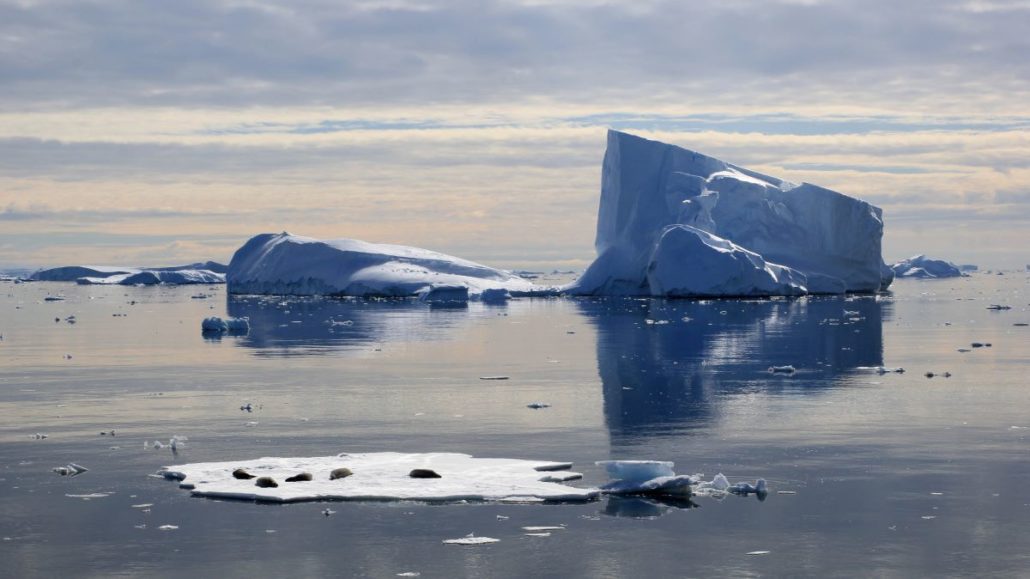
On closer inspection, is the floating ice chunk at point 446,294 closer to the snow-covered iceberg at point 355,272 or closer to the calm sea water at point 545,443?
the snow-covered iceberg at point 355,272

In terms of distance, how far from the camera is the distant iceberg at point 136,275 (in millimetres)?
89812

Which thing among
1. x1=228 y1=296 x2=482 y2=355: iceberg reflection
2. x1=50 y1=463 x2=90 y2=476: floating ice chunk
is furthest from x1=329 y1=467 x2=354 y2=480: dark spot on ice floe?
x1=228 y1=296 x2=482 y2=355: iceberg reflection

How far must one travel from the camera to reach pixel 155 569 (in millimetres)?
7207

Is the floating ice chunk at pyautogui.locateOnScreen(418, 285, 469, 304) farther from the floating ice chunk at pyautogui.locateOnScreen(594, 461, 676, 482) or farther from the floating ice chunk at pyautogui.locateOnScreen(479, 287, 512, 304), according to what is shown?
the floating ice chunk at pyautogui.locateOnScreen(594, 461, 676, 482)

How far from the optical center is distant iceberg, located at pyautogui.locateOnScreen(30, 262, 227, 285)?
89.8 meters

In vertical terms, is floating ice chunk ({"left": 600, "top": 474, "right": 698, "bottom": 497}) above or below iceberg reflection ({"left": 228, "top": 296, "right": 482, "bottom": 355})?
below

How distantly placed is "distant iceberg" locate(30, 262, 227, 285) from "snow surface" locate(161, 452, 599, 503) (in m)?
81.9

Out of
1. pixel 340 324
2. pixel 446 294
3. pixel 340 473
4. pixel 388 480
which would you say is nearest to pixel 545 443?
pixel 388 480

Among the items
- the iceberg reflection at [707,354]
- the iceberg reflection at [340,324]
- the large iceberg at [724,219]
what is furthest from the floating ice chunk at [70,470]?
the large iceberg at [724,219]

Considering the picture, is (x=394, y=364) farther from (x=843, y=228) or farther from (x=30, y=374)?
(x=843, y=228)

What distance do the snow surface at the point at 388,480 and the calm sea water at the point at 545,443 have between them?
0.22 m

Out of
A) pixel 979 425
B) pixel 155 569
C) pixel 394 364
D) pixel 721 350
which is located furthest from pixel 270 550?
pixel 721 350

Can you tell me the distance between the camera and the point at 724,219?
5041 centimetres

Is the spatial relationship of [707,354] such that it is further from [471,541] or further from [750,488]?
[471,541]
